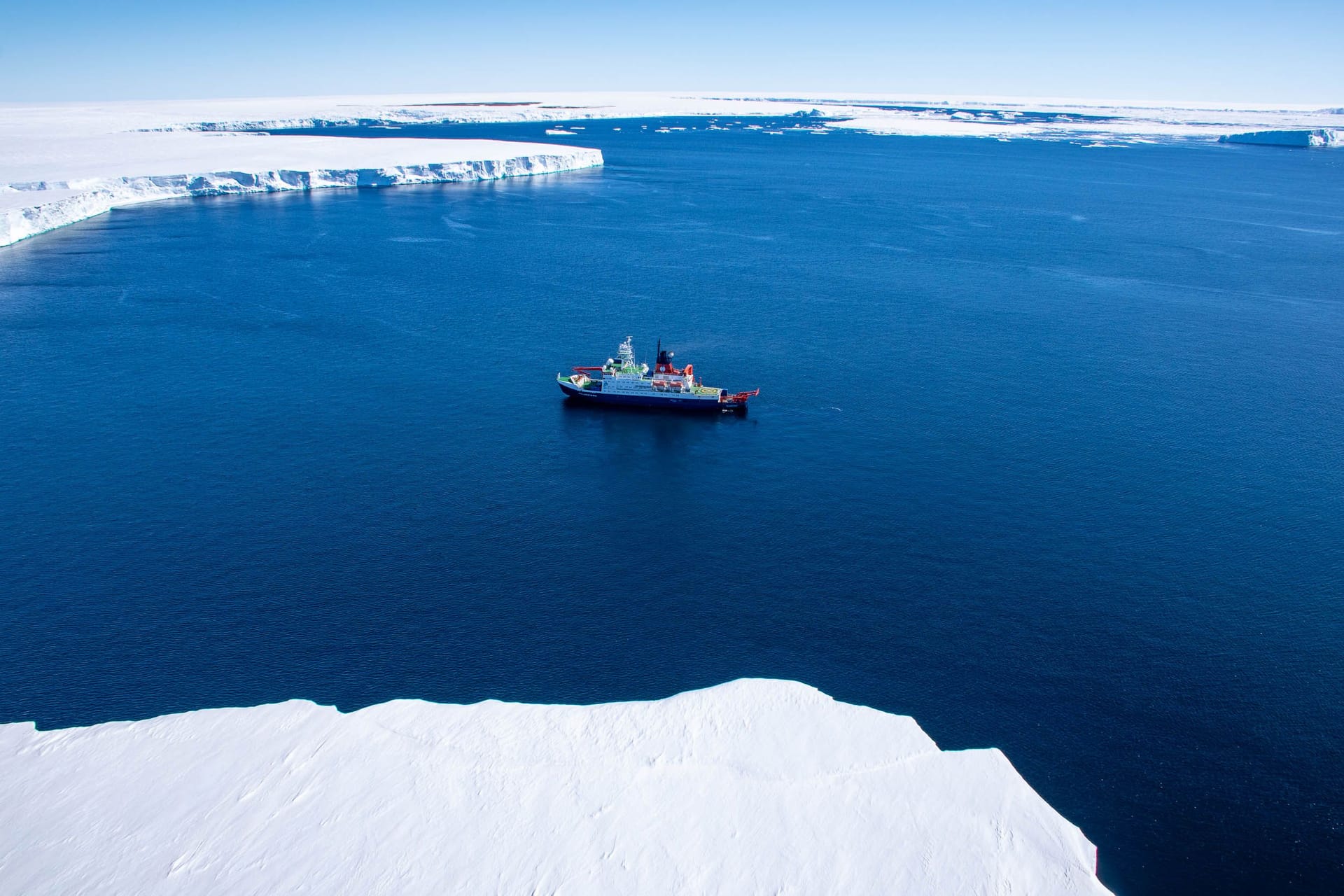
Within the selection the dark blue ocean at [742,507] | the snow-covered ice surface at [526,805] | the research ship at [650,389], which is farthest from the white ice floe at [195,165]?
the snow-covered ice surface at [526,805]

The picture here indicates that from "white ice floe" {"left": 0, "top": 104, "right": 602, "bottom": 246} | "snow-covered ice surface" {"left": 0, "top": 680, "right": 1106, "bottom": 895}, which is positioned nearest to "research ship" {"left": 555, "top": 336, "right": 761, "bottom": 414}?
"snow-covered ice surface" {"left": 0, "top": 680, "right": 1106, "bottom": 895}

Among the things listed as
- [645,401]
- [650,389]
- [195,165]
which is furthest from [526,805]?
[195,165]

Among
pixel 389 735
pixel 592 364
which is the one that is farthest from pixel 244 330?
pixel 389 735

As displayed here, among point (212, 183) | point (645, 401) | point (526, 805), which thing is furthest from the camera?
point (212, 183)

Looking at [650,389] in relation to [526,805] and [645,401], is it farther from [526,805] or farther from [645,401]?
[526,805]

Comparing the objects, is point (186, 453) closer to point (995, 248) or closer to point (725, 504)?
point (725, 504)
